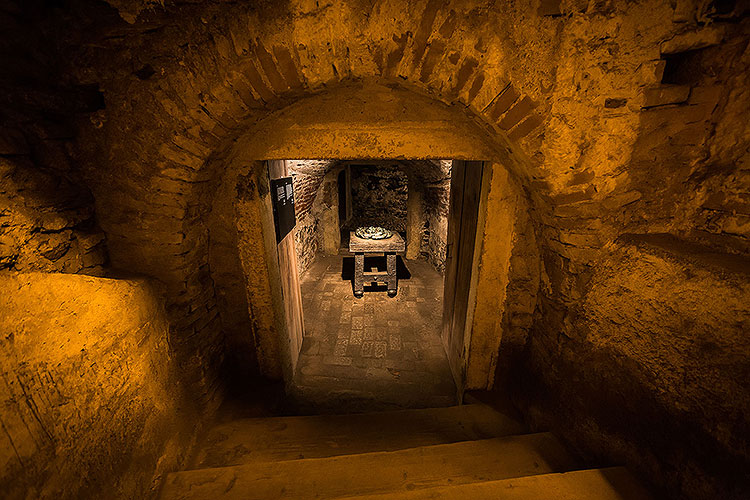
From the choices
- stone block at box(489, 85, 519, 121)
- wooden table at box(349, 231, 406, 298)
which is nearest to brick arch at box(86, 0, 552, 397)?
stone block at box(489, 85, 519, 121)

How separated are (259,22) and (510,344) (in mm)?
2733

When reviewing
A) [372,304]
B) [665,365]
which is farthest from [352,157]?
[372,304]

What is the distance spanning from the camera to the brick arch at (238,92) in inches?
54.8

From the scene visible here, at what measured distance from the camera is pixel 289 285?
130 inches

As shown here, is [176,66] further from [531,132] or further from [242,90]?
[531,132]

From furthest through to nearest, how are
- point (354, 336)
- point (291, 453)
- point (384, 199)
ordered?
point (384, 199) < point (354, 336) < point (291, 453)

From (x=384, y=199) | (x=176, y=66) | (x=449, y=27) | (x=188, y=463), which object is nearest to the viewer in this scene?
(x=449, y=27)

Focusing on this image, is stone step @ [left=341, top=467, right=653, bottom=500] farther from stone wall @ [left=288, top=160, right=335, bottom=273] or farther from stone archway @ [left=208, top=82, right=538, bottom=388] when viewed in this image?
stone wall @ [left=288, top=160, right=335, bottom=273]

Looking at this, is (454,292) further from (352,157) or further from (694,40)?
(694,40)

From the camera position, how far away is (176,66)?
149 cm

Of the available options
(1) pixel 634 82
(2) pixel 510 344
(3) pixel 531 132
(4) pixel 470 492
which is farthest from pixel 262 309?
(1) pixel 634 82

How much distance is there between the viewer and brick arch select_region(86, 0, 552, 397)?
54.8 inches

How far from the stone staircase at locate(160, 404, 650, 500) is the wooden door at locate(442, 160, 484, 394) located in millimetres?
792

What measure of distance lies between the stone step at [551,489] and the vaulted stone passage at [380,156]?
12 mm
